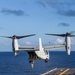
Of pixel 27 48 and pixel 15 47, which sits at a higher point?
pixel 15 47

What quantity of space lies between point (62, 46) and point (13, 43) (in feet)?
40.6

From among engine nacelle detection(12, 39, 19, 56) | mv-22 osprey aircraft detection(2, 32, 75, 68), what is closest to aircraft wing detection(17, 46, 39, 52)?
mv-22 osprey aircraft detection(2, 32, 75, 68)

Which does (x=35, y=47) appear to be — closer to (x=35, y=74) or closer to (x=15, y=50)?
(x=15, y=50)

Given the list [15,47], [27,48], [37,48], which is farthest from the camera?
[37,48]

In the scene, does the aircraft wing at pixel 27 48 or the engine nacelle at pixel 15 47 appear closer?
the engine nacelle at pixel 15 47

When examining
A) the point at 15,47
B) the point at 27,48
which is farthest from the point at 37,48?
the point at 15,47

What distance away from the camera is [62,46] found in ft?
266

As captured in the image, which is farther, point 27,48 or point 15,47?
point 27,48

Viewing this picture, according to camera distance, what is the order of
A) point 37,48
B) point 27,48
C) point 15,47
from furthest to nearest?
point 37,48 < point 27,48 < point 15,47

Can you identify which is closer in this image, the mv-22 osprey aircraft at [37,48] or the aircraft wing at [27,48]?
the mv-22 osprey aircraft at [37,48]

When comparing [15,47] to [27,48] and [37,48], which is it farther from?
[37,48]

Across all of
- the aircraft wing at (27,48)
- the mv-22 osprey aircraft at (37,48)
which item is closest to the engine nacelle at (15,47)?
the mv-22 osprey aircraft at (37,48)

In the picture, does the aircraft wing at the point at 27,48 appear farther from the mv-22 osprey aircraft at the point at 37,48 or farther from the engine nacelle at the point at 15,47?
the engine nacelle at the point at 15,47

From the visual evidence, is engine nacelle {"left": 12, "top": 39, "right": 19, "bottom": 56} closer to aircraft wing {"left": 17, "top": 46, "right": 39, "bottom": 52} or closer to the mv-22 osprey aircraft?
the mv-22 osprey aircraft
